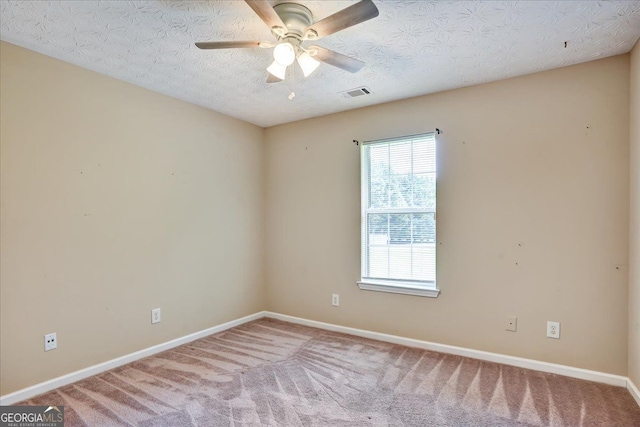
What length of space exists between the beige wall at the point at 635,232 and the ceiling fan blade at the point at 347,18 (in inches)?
77.8

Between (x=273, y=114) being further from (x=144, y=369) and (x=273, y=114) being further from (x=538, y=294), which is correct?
(x=538, y=294)

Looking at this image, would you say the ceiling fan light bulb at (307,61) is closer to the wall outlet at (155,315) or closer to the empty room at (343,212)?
the empty room at (343,212)

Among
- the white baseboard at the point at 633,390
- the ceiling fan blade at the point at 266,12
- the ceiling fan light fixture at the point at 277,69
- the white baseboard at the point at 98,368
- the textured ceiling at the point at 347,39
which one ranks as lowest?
the white baseboard at the point at 98,368

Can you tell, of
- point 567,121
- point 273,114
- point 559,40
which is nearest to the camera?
point 559,40

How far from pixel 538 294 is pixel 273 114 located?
10.1ft

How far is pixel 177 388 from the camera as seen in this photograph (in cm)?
244

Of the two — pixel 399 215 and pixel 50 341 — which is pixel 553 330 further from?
pixel 50 341

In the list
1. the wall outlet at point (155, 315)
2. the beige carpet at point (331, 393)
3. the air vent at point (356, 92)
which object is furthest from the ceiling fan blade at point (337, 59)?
the wall outlet at point (155, 315)

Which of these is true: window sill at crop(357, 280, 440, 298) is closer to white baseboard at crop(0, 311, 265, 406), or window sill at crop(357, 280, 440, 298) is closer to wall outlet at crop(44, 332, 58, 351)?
white baseboard at crop(0, 311, 265, 406)

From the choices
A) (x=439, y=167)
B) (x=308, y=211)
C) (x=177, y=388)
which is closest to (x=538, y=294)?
(x=439, y=167)

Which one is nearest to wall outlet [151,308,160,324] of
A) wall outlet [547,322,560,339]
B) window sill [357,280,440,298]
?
window sill [357,280,440,298]

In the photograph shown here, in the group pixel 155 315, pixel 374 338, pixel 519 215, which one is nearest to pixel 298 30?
pixel 519 215

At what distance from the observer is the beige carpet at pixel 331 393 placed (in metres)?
2.07

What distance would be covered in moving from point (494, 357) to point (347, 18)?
2.82 metres
